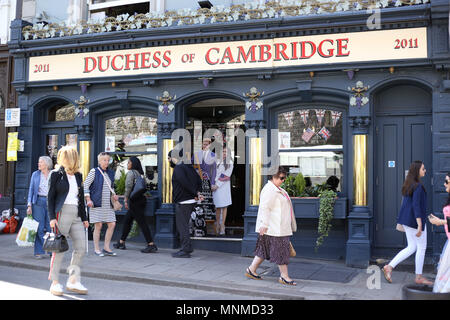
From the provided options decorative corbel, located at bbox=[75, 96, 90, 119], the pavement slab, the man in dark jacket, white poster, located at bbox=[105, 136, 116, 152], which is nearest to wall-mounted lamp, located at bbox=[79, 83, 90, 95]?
decorative corbel, located at bbox=[75, 96, 90, 119]

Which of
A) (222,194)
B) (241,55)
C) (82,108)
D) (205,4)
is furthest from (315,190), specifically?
(82,108)

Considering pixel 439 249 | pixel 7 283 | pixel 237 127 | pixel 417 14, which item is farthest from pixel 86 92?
pixel 439 249

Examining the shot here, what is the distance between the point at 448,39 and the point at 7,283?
26.5ft

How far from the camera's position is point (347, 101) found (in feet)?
30.7

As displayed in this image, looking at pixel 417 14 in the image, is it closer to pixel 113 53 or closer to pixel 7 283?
pixel 113 53

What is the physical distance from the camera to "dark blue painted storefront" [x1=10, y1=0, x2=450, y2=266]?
8664mm

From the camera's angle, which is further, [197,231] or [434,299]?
[197,231]

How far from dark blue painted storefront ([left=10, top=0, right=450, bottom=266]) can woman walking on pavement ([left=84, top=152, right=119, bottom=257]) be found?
1.33 metres

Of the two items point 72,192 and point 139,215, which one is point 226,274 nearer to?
point 139,215

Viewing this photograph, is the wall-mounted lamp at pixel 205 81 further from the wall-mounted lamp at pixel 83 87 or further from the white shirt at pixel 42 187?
the white shirt at pixel 42 187

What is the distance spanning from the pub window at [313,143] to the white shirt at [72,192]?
473cm

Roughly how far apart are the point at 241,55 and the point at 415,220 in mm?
4692

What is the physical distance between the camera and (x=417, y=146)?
9.02m

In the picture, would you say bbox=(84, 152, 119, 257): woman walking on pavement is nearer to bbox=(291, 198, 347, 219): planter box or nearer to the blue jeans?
the blue jeans
